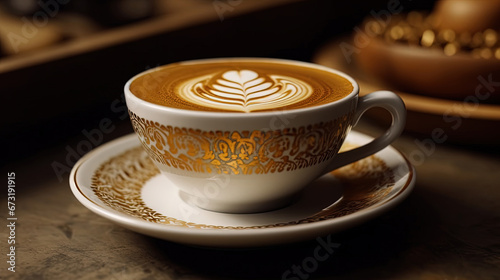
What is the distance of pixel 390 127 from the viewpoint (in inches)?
23.6

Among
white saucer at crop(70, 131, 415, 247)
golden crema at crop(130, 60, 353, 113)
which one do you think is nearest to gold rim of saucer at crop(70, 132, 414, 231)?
white saucer at crop(70, 131, 415, 247)

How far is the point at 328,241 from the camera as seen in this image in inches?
20.9

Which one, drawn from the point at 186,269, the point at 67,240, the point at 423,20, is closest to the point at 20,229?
the point at 67,240

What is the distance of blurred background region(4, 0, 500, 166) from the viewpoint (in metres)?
0.77

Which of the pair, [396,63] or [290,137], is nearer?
[290,137]

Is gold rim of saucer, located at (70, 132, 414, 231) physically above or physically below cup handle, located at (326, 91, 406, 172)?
below

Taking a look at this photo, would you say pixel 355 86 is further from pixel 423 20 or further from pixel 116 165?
pixel 423 20

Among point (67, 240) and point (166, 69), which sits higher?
point (166, 69)

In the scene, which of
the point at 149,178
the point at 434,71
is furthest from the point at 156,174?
the point at 434,71

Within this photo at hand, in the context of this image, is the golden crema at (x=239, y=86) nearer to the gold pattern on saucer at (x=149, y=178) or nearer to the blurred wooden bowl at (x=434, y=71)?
the gold pattern on saucer at (x=149, y=178)

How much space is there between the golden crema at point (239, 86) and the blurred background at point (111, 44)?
9.0 inches

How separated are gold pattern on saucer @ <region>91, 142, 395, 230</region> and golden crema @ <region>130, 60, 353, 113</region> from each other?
0.33 ft

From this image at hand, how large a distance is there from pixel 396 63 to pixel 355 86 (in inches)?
10.6

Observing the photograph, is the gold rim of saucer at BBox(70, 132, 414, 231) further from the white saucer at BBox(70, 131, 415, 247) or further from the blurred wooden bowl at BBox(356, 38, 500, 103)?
the blurred wooden bowl at BBox(356, 38, 500, 103)
